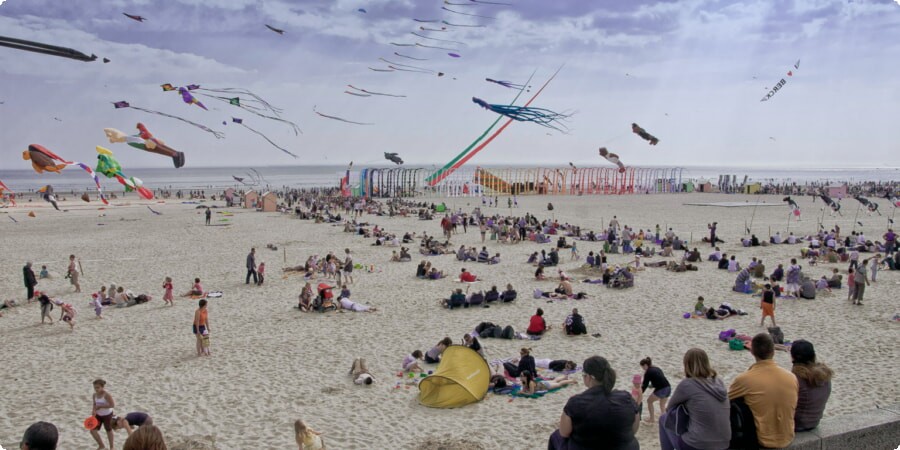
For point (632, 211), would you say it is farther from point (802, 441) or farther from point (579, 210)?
point (802, 441)

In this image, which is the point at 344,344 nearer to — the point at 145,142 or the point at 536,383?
the point at 536,383

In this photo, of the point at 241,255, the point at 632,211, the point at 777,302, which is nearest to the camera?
the point at 777,302

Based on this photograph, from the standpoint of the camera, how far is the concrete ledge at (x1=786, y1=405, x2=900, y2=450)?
316 centimetres

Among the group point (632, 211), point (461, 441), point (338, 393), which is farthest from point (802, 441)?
point (632, 211)

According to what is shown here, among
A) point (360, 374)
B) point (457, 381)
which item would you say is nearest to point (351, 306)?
point (360, 374)

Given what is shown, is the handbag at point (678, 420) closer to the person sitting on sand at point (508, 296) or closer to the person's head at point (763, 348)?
the person's head at point (763, 348)

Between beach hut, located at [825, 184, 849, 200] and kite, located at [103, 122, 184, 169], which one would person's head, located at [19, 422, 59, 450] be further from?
beach hut, located at [825, 184, 849, 200]

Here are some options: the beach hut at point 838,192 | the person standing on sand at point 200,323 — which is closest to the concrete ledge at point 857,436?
the person standing on sand at point 200,323

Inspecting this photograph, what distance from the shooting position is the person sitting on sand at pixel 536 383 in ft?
24.0

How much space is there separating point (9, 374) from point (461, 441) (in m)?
6.46

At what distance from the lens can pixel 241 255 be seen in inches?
762

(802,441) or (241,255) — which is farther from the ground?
(802,441)

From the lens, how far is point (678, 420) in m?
3.41

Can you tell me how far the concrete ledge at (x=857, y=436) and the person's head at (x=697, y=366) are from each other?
52 cm
